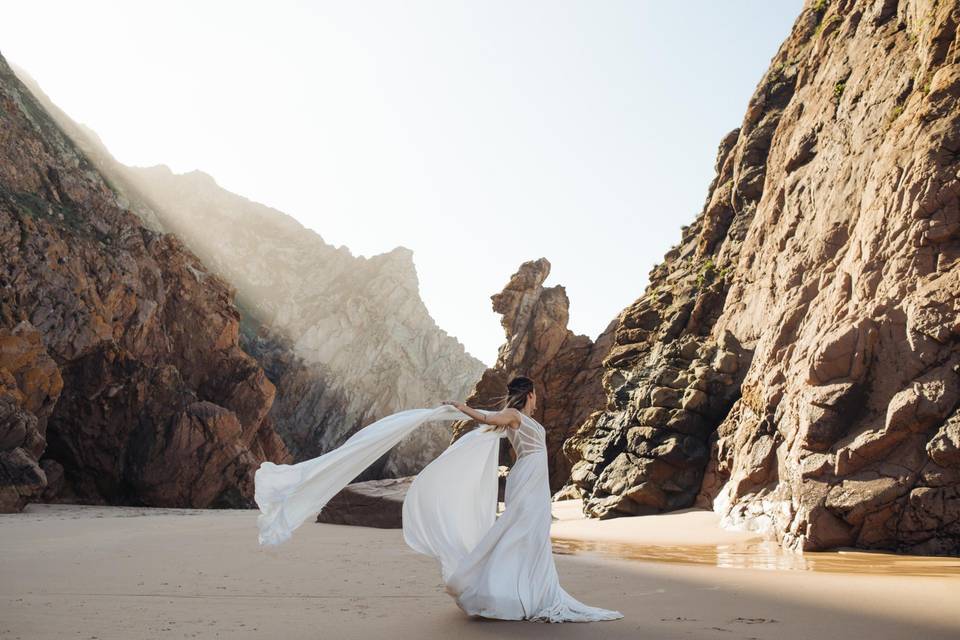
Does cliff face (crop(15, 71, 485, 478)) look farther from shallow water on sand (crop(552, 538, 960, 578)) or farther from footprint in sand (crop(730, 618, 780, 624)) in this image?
footprint in sand (crop(730, 618, 780, 624))

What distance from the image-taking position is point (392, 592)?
5.97 meters

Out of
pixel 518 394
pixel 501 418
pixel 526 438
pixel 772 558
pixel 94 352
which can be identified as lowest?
pixel 772 558

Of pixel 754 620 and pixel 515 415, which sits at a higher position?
pixel 515 415

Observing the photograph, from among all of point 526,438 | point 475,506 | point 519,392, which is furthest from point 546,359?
point 526,438

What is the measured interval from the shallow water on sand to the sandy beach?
31mm

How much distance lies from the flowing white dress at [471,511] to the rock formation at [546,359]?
28.6m

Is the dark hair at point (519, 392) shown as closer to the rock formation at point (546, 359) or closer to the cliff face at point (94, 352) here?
the cliff face at point (94, 352)

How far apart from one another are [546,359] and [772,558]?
31.9 m

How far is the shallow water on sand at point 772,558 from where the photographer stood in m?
7.13

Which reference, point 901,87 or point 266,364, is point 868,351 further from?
point 266,364

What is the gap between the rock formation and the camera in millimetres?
36812

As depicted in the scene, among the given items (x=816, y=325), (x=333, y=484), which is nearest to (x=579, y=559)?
(x=333, y=484)

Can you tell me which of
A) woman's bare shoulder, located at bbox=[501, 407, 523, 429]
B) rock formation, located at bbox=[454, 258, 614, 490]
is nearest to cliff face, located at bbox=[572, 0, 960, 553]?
woman's bare shoulder, located at bbox=[501, 407, 523, 429]

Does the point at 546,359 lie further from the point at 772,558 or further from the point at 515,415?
the point at 515,415
